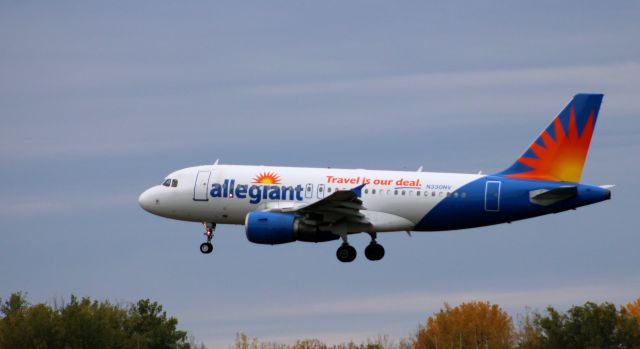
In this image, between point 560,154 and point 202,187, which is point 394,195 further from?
→ point 202,187

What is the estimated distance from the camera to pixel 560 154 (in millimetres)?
107562

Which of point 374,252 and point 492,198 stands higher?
point 492,198

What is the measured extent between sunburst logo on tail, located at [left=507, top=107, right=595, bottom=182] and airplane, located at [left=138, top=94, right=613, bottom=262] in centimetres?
6

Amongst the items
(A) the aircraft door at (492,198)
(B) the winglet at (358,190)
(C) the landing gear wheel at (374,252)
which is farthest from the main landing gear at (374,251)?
(A) the aircraft door at (492,198)

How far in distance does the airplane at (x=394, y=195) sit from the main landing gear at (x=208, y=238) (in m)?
1.07

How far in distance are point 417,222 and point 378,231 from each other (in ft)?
8.15

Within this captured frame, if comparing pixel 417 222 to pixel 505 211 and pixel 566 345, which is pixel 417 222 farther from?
pixel 566 345

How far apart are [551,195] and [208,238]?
2211 cm

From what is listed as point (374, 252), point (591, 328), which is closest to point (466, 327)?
point (591, 328)

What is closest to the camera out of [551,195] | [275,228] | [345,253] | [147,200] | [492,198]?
[551,195]

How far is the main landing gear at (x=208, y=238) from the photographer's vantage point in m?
111

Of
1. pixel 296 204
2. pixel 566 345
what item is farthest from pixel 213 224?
pixel 566 345

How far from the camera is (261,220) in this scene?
347 ft

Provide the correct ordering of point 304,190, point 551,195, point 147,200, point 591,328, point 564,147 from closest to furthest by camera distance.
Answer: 1. point 551,195
2. point 564,147
3. point 304,190
4. point 147,200
5. point 591,328
